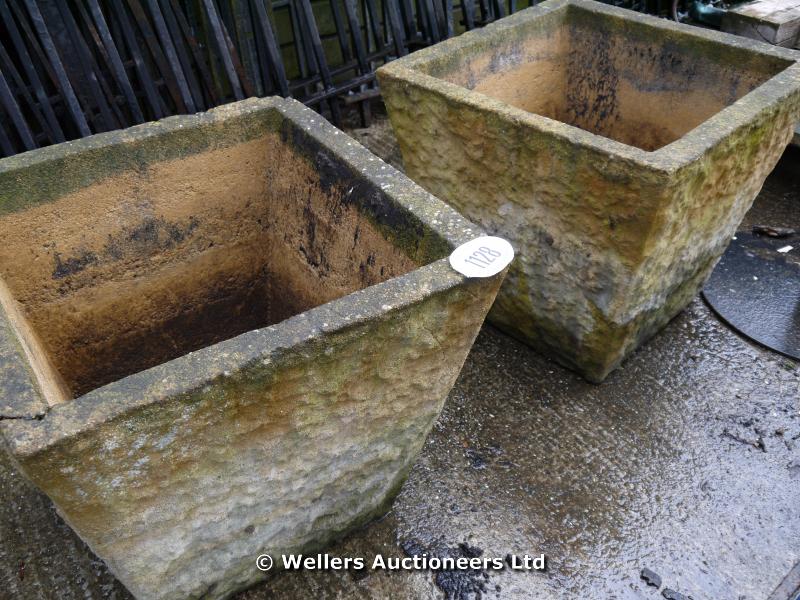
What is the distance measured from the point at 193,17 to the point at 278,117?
4.82 ft

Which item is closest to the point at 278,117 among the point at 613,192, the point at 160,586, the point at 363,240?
the point at 363,240

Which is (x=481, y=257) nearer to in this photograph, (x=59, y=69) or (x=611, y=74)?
(x=611, y=74)

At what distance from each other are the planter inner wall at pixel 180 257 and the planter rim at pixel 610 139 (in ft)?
2.07

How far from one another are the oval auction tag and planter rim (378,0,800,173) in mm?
636

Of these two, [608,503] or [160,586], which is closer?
[160,586]

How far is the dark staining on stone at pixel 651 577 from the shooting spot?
2.19 meters

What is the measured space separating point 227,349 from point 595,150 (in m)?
1.31

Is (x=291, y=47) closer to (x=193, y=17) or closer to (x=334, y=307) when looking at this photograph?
(x=193, y=17)

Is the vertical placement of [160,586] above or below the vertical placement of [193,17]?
below

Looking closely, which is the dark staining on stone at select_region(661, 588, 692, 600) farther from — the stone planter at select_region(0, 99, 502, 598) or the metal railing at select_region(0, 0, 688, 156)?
the metal railing at select_region(0, 0, 688, 156)

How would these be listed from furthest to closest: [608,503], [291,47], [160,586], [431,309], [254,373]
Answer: [291,47] → [608,503] → [160,586] → [431,309] → [254,373]

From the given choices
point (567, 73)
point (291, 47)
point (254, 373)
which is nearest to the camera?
point (254, 373)

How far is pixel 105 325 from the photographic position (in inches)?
93.6

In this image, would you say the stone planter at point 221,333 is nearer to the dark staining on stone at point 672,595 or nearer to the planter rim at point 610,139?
the planter rim at point 610,139
